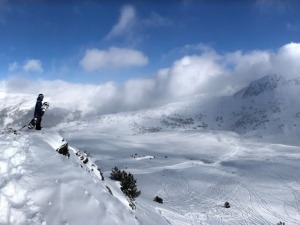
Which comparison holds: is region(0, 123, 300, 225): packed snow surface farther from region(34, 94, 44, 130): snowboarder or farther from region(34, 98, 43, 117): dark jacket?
region(34, 98, 43, 117): dark jacket

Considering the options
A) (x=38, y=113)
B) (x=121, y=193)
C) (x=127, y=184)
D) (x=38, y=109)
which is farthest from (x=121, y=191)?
(x=38, y=109)

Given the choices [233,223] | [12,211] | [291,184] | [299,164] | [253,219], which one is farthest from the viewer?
[299,164]

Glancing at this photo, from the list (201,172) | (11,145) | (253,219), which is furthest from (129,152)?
(11,145)

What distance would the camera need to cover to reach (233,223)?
3366 cm

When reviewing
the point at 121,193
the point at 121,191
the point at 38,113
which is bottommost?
the point at 121,191

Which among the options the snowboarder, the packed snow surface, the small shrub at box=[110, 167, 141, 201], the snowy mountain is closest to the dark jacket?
the snowboarder

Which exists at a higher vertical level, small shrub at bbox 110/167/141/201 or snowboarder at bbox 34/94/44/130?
snowboarder at bbox 34/94/44/130

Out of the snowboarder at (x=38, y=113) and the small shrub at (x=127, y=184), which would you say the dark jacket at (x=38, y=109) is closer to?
the snowboarder at (x=38, y=113)

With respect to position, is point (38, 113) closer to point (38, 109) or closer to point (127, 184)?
point (38, 109)

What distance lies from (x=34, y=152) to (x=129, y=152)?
92.2 metres

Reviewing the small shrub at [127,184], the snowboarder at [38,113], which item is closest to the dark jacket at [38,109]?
the snowboarder at [38,113]

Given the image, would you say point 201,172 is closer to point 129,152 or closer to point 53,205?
point 129,152

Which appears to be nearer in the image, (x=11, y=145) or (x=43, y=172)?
(x=43, y=172)

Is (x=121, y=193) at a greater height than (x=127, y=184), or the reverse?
(x=121, y=193)
